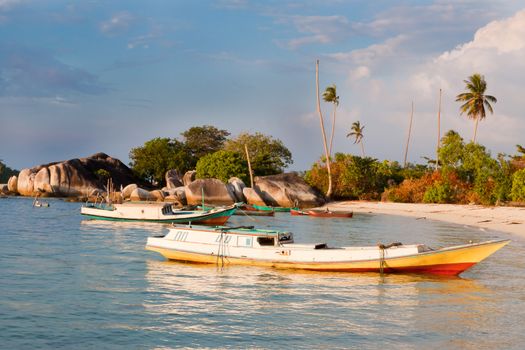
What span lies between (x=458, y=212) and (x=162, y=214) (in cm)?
3080

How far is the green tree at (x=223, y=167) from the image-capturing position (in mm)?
89938

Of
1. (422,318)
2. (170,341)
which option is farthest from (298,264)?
(170,341)

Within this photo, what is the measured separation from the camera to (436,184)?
70.9 m

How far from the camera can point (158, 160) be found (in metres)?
104

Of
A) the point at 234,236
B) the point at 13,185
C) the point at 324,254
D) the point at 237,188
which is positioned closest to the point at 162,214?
the point at 234,236

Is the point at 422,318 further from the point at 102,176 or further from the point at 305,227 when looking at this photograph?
the point at 102,176

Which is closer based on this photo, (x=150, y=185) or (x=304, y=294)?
(x=304, y=294)

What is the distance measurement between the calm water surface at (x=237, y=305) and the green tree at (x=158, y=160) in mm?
71842

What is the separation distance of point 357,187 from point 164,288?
204 feet

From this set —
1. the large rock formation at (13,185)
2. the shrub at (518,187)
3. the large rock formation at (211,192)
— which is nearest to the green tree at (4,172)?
the large rock formation at (13,185)

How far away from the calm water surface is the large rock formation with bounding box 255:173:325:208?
45988 millimetres

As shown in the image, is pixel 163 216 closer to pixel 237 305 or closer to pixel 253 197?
pixel 253 197

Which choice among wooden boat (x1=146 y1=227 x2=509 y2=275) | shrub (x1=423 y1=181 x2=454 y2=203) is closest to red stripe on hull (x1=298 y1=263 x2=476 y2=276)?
wooden boat (x1=146 y1=227 x2=509 y2=275)

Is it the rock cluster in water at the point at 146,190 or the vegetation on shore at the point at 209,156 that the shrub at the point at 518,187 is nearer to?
the rock cluster in water at the point at 146,190
